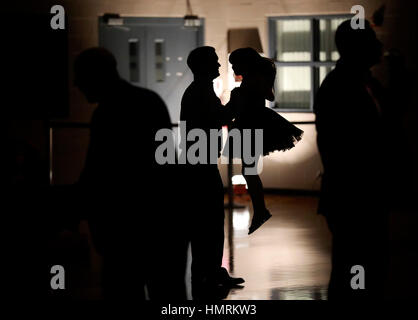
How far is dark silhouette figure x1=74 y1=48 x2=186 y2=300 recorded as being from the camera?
3502 mm

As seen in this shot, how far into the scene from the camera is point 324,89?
3.73 m

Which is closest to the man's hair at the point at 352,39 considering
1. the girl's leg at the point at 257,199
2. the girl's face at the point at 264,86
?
the girl's face at the point at 264,86

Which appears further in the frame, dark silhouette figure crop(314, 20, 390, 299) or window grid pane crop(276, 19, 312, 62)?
window grid pane crop(276, 19, 312, 62)

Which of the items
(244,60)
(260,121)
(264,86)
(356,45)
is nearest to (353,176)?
(356,45)

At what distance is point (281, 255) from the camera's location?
6.71 meters

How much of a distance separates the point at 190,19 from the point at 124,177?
7.42 metres

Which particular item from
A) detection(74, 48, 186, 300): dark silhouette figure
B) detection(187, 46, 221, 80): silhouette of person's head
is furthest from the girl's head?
detection(74, 48, 186, 300): dark silhouette figure

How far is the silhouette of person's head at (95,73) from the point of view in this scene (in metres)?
3.49

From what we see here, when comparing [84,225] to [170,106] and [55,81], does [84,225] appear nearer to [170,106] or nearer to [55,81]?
[55,81]

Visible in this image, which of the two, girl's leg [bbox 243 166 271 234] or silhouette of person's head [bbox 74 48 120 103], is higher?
silhouette of person's head [bbox 74 48 120 103]

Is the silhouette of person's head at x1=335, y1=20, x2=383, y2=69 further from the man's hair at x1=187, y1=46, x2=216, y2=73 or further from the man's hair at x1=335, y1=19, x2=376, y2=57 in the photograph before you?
the man's hair at x1=187, y1=46, x2=216, y2=73

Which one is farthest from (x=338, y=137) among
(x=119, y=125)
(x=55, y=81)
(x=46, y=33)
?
(x=46, y=33)

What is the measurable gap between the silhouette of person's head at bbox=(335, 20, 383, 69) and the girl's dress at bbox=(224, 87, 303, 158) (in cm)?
192

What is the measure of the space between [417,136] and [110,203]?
7.22 meters
